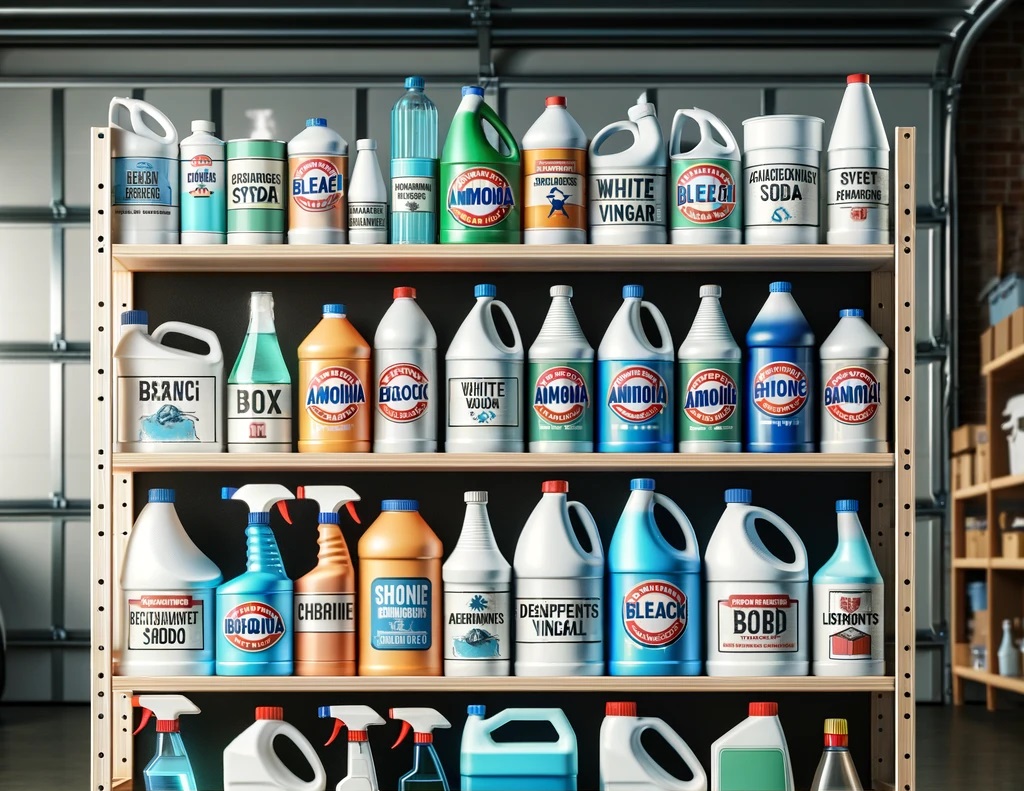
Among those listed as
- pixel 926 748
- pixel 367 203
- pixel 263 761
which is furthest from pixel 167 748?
pixel 926 748

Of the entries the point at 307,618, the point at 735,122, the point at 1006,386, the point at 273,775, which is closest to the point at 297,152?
the point at 307,618

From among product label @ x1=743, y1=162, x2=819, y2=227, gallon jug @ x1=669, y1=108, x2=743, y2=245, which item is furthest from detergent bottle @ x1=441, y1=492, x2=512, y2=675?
product label @ x1=743, y1=162, x2=819, y2=227

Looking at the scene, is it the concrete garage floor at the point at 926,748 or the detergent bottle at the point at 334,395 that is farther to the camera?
the concrete garage floor at the point at 926,748

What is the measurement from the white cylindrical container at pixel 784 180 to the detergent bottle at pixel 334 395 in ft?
2.68

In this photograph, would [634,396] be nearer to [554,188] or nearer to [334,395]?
[554,188]

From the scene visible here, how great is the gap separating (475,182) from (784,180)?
0.60 metres

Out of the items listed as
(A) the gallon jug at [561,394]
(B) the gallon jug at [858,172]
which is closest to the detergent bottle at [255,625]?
(A) the gallon jug at [561,394]

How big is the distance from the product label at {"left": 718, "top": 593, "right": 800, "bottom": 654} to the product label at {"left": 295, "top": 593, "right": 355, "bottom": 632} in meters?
0.72

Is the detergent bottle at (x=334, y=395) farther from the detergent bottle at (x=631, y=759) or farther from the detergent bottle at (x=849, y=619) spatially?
the detergent bottle at (x=849, y=619)

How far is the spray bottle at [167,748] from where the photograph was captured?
2.34m

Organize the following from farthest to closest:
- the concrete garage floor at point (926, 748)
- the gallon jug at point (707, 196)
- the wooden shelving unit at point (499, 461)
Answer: the concrete garage floor at point (926, 748) → the gallon jug at point (707, 196) → the wooden shelving unit at point (499, 461)

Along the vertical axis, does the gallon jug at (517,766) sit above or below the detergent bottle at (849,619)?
below

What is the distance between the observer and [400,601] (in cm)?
226

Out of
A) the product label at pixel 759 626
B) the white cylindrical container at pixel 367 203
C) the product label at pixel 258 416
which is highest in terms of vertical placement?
the white cylindrical container at pixel 367 203
